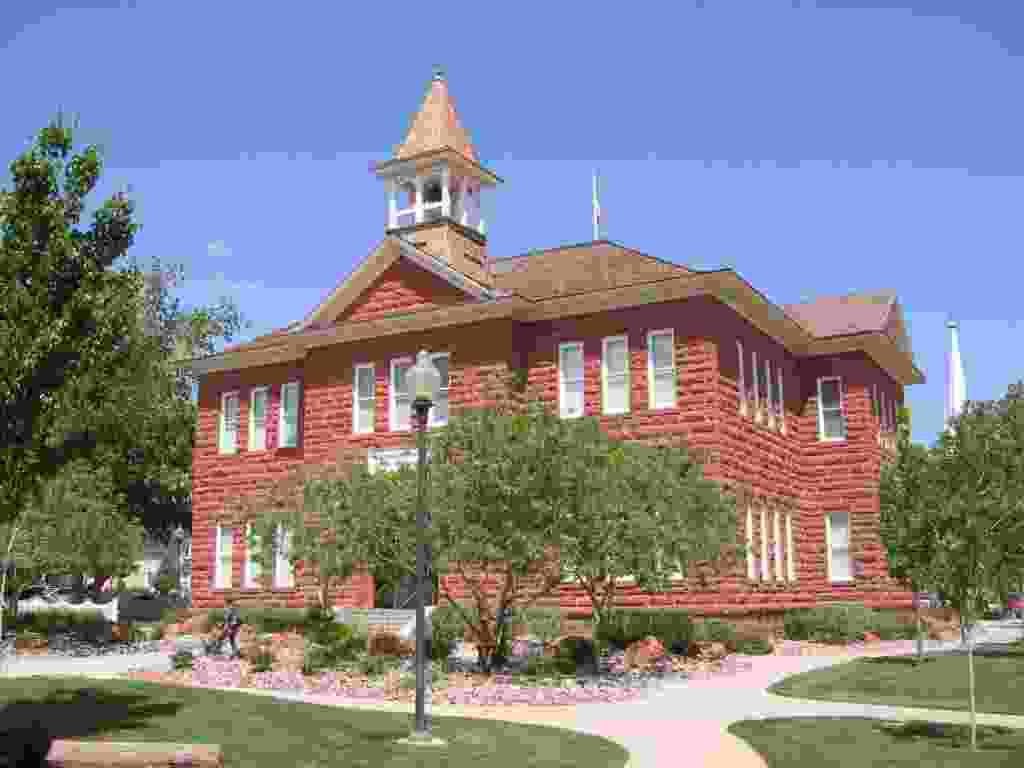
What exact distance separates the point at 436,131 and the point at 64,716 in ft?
90.8

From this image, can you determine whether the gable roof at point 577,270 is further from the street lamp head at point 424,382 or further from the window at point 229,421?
the street lamp head at point 424,382

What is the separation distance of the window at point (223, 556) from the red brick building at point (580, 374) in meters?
0.08

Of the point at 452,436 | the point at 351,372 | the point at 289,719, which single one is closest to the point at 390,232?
the point at 351,372

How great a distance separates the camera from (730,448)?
104 ft

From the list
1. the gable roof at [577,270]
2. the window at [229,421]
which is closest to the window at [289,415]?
the window at [229,421]

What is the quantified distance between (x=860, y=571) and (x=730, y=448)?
8897mm

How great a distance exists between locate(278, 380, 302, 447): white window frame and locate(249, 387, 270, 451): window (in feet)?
3.05

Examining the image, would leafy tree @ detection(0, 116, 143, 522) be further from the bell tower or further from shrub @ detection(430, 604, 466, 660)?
the bell tower

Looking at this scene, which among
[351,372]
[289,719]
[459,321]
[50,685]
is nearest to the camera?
[289,719]

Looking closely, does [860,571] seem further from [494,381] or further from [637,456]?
[637,456]

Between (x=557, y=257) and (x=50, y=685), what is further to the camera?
(x=557, y=257)

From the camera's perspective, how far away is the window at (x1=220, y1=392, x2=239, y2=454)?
4147 centimetres

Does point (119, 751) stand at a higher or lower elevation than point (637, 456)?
lower

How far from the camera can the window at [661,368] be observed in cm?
3198
